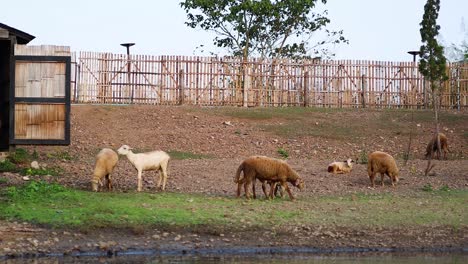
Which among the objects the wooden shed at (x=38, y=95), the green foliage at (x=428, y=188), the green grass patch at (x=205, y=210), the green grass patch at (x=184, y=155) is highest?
the wooden shed at (x=38, y=95)

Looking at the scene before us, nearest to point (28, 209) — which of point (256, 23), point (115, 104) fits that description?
point (115, 104)

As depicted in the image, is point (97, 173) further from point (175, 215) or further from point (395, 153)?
point (395, 153)

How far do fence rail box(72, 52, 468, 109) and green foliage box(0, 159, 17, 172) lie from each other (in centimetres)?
1469

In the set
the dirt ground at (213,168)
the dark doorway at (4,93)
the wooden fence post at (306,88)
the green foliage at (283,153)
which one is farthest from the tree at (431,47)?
the wooden fence post at (306,88)

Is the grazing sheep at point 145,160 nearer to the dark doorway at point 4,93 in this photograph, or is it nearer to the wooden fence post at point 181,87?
the dark doorway at point 4,93

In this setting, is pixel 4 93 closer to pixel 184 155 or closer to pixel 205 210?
pixel 184 155

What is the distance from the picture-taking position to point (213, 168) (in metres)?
25.1

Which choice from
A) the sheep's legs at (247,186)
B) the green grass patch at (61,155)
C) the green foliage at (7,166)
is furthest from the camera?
the green grass patch at (61,155)

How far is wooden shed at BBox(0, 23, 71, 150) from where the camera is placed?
22.9 meters

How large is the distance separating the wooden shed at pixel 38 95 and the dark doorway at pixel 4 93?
0.65 meters

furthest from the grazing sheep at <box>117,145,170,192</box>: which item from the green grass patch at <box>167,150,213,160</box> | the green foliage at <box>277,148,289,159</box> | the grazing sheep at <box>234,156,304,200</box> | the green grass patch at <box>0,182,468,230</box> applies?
the green foliage at <box>277,148,289,159</box>

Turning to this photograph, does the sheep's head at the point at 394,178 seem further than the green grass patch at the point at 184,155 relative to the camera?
No

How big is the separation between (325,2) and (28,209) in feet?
105

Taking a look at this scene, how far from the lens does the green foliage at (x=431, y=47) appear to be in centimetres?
2650
